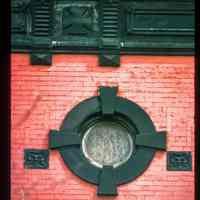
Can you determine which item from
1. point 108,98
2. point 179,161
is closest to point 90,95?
point 108,98

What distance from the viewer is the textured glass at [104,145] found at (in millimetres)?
6656

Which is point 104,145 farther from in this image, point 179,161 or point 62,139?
point 179,161

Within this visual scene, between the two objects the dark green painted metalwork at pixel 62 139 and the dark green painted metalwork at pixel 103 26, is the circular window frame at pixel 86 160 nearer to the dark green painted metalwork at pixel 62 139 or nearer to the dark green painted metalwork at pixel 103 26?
the dark green painted metalwork at pixel 62 139

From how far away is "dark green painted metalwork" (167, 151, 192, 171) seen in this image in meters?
6.54

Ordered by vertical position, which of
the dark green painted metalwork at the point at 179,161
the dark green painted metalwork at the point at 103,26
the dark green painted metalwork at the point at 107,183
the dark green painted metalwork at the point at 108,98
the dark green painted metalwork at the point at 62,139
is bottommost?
the dark green painted metalwork at the point at 107,183

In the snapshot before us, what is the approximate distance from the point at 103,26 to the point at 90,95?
654 millimetres

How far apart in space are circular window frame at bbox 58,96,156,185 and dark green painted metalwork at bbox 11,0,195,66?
1.40 feet

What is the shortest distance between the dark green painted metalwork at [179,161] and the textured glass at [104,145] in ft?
1.32

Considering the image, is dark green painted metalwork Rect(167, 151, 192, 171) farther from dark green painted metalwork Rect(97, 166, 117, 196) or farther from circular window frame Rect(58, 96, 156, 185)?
dark green painted metalwork Rect(97, 166, 117, 196)

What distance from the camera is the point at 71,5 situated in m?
6.64

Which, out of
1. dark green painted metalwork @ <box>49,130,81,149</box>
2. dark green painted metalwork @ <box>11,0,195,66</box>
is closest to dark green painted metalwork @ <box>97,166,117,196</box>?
dark green painted metalwork @ <box>49,130,81,149</box>

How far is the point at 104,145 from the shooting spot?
6.67m

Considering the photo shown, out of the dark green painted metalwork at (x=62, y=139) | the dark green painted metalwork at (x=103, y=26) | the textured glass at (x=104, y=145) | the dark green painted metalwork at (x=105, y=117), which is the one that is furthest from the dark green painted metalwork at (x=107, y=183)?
the dark green painted metalwork at (x=103, y=26)

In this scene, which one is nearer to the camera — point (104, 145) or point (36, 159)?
point (36, 159)
